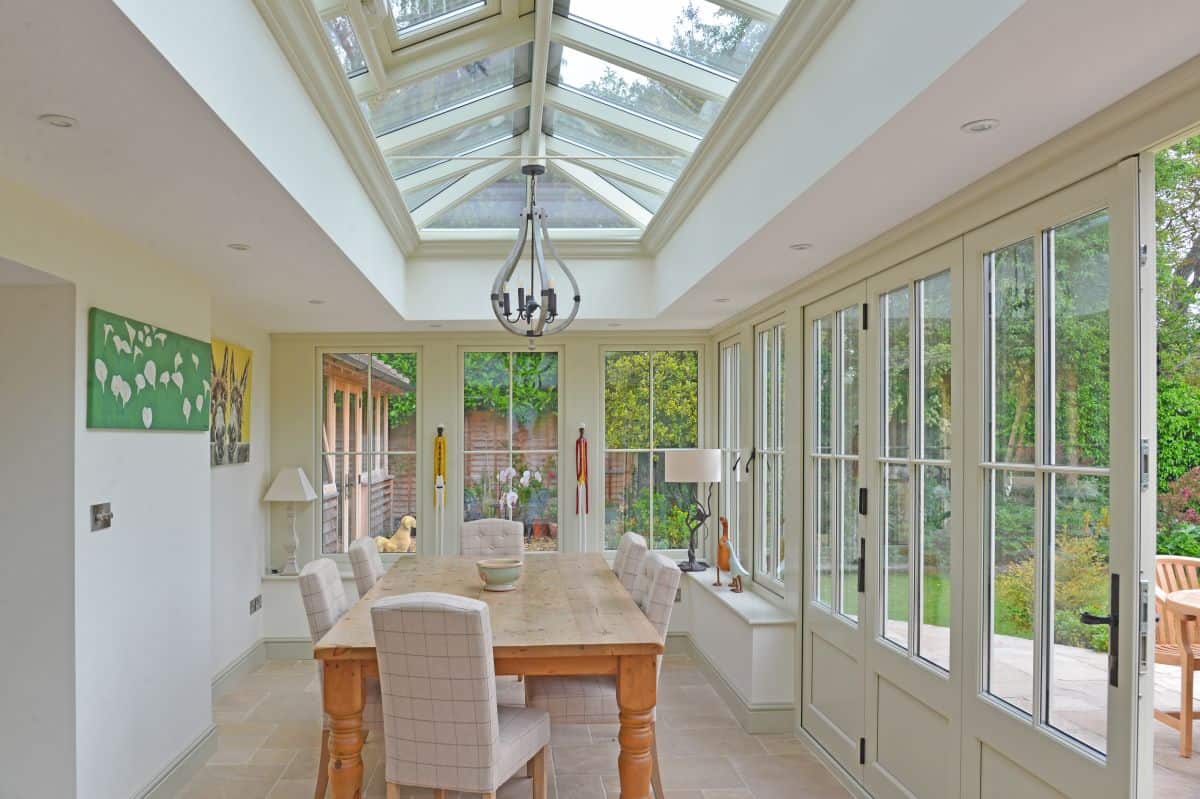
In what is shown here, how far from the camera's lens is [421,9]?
3104 mm

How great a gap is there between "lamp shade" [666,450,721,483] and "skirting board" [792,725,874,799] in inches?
64.3

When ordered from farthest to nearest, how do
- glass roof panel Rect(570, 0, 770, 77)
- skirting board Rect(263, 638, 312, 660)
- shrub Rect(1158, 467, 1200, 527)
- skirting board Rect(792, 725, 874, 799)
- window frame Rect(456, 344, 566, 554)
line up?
window frame Rect(456, 344, 566, 554) < skirting board Rect(263, 638, 312, 660) < shrub Rect(1158, 467, 1200, 527) < skirting board Rect(792, 725, 874, 799) < glass roof panel Rect(570, 0, 770, 77)

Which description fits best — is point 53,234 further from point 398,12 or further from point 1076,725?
point 1076,725

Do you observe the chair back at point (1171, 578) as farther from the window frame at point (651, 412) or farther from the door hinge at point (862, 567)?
the window frame at point (651, 412)

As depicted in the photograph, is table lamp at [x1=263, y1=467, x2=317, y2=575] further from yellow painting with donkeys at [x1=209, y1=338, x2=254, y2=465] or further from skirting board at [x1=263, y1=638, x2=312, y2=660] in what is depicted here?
skirting board at [x1=263, y1=638, x2=312, y2=660]

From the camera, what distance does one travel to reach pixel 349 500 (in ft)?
20.7

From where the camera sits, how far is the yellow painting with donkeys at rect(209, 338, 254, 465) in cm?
511

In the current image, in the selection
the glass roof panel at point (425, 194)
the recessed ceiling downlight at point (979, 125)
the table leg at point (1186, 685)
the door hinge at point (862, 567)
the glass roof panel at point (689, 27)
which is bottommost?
the table leg at point (1186, 685)

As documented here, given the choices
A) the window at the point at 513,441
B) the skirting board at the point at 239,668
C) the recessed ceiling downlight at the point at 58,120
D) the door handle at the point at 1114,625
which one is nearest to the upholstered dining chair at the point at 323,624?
the skirting board at the point at 239,668

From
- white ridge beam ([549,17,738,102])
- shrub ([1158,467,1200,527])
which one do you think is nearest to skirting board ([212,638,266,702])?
white ridge beam ([549,17,738,102])

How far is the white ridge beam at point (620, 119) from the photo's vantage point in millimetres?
3896

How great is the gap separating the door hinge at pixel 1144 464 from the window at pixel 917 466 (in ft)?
3.10

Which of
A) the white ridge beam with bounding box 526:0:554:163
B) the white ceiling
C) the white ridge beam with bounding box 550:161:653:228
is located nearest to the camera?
the white ceiling

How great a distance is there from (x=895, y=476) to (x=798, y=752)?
5.50 feet
